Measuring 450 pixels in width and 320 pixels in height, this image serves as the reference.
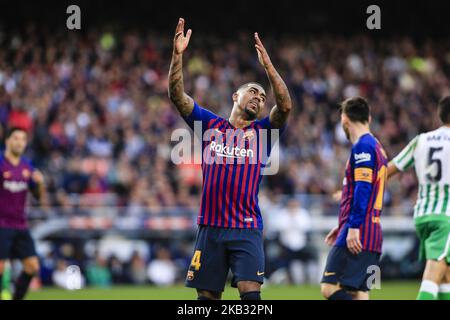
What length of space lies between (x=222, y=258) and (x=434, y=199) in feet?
7.25

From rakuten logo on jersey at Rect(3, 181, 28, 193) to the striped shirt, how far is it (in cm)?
497

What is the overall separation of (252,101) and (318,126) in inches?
534

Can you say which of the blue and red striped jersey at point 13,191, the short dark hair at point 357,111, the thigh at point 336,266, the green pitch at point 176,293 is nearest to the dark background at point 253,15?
the green pitch at point 176,293

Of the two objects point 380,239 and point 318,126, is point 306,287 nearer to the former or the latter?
point 318,126

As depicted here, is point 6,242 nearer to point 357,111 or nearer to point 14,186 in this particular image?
point 14,186

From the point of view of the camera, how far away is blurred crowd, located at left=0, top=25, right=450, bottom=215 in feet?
55.1

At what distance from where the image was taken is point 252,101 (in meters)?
6.87

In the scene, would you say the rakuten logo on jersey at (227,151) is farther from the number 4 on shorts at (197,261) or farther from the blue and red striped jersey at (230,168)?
the number 4 on shorts at (197,261)

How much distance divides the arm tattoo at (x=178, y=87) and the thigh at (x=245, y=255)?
1083 millimetres

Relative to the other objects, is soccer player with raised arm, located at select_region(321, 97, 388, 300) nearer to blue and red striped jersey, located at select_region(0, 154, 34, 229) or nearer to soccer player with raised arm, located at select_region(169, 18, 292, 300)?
soccer player with raised arm, located at select_region(169, 18, 292, 300)

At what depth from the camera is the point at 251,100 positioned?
6.88 metres

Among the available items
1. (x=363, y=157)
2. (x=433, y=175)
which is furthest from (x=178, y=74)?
(x=433, y=175)

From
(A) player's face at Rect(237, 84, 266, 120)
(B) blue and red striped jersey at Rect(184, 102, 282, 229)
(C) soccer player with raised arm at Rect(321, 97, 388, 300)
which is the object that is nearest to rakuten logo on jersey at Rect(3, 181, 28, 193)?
(B) blue and red striped jersey at Rect(184, 102, 282, 229)

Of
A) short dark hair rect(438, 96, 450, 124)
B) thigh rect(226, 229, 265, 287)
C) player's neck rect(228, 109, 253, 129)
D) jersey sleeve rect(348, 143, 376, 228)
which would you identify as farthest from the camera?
short dark hair rect(438, 96, 450, 124)
